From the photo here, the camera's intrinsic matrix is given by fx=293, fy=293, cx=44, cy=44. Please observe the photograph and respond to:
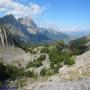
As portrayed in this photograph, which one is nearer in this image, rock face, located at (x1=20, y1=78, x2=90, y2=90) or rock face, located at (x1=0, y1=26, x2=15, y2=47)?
rock face, located at (x1=20, y1=78, x2=90, y2=90)

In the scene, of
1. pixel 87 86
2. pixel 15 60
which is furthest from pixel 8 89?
pixel 15 60

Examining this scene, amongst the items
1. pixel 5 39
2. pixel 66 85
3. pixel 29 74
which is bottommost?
pixel 29 74

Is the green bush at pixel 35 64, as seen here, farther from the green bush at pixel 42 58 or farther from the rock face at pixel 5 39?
the rock face at pixel 5 39

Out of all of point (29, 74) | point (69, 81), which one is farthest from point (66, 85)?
point (29, 74)

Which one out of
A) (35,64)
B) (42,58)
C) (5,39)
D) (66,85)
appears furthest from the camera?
(5,39)

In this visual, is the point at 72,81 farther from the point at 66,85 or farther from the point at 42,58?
the point at 42,58

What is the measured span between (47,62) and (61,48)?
1121 inches

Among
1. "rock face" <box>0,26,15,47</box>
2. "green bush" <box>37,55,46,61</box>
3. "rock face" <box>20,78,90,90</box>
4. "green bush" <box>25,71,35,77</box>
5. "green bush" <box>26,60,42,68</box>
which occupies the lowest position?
"green bush" <box>25,71,35,77</box>

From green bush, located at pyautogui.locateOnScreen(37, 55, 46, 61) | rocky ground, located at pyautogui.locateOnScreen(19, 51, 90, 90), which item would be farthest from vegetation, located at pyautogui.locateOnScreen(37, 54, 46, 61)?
rocky ground, located at pyautogui.locateOnScreen(19, 51, 90, 90)

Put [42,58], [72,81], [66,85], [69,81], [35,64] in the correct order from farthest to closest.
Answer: [42,58], [35,64], [69,81], [72,81], [66,85]

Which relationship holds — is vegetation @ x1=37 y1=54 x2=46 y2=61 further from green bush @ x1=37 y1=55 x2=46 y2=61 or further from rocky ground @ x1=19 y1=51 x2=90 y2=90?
rocky ground @ x1=19 y1=51 x2=90 y2=90

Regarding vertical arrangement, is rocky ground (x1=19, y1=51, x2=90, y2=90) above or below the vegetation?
below

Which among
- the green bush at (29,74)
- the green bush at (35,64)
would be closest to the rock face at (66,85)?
the green bush at (29,74)

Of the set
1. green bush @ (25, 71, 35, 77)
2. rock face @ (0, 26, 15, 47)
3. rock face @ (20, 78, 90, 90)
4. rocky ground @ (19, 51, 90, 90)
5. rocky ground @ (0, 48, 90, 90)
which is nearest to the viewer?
rock face @ (20, 78, 90, 90)
